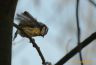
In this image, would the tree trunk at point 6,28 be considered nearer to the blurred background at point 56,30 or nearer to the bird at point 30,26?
the bird at point 30,26

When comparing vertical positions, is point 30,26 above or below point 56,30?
→ above

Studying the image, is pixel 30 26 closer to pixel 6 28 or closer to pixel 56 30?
pixel 6 28

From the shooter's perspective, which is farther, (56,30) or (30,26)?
(56,30)

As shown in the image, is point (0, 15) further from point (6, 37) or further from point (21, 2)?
point (21, 2)

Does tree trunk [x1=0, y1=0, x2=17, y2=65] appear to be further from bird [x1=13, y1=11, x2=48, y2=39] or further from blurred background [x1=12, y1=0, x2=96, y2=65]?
blurred background [x1=12, y1=0, x2=96, y2=65]

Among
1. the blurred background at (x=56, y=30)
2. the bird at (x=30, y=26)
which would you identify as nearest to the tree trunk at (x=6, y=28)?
the bird at (x=30, y=26)

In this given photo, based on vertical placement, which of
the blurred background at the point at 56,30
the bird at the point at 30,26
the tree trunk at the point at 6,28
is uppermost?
the tree trunk at the point at 6,28

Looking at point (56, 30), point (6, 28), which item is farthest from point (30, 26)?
point (56, 30)
